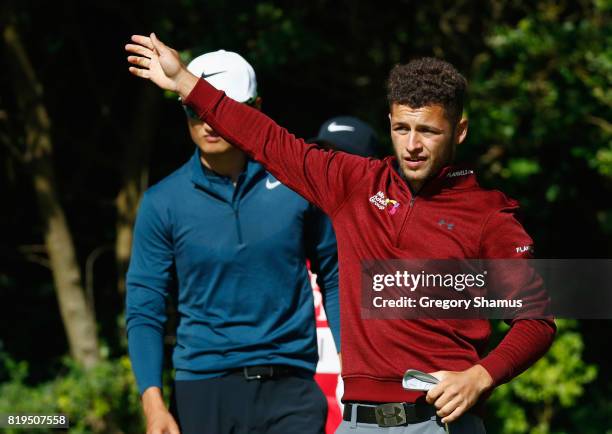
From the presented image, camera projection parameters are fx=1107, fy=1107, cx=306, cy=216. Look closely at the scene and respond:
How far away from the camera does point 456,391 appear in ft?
9.65

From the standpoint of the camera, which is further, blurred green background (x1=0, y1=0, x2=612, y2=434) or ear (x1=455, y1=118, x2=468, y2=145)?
blurred green background (x1=0, y1=0, x2=612, y2=434)

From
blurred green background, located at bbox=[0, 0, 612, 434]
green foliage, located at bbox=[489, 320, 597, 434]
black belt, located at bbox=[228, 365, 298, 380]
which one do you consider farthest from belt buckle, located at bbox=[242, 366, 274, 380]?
green foliage, located at bbox=[489, 320, 597, 434]

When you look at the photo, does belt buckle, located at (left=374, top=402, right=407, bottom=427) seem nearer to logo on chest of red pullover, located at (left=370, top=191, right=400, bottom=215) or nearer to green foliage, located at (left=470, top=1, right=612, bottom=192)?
logo on chest of red pullover, located at (left=370, top=191, right=400, bottom=215)

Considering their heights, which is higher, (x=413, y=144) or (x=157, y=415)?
(x=413, y=144)

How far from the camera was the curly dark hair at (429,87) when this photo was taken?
330 cm

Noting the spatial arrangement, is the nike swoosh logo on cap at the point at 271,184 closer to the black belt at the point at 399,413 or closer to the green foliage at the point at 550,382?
the black belt at the point at 399,413

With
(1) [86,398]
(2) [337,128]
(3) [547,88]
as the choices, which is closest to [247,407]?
(2) [337,128]

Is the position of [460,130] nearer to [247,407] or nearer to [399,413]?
[399,413]

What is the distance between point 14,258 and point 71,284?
0.75 m

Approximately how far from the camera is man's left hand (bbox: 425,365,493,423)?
116 inches

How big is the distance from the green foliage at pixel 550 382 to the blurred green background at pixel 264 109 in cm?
2

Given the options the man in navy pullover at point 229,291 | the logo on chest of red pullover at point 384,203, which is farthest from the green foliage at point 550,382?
the logo on chest of red pullover at point 384,203

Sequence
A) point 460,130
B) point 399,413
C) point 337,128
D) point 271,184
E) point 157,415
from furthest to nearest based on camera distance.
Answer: point 337,128 < point 271,184 < point 157,415 < point 460,130 < point 399,413

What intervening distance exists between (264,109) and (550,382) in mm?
3093
